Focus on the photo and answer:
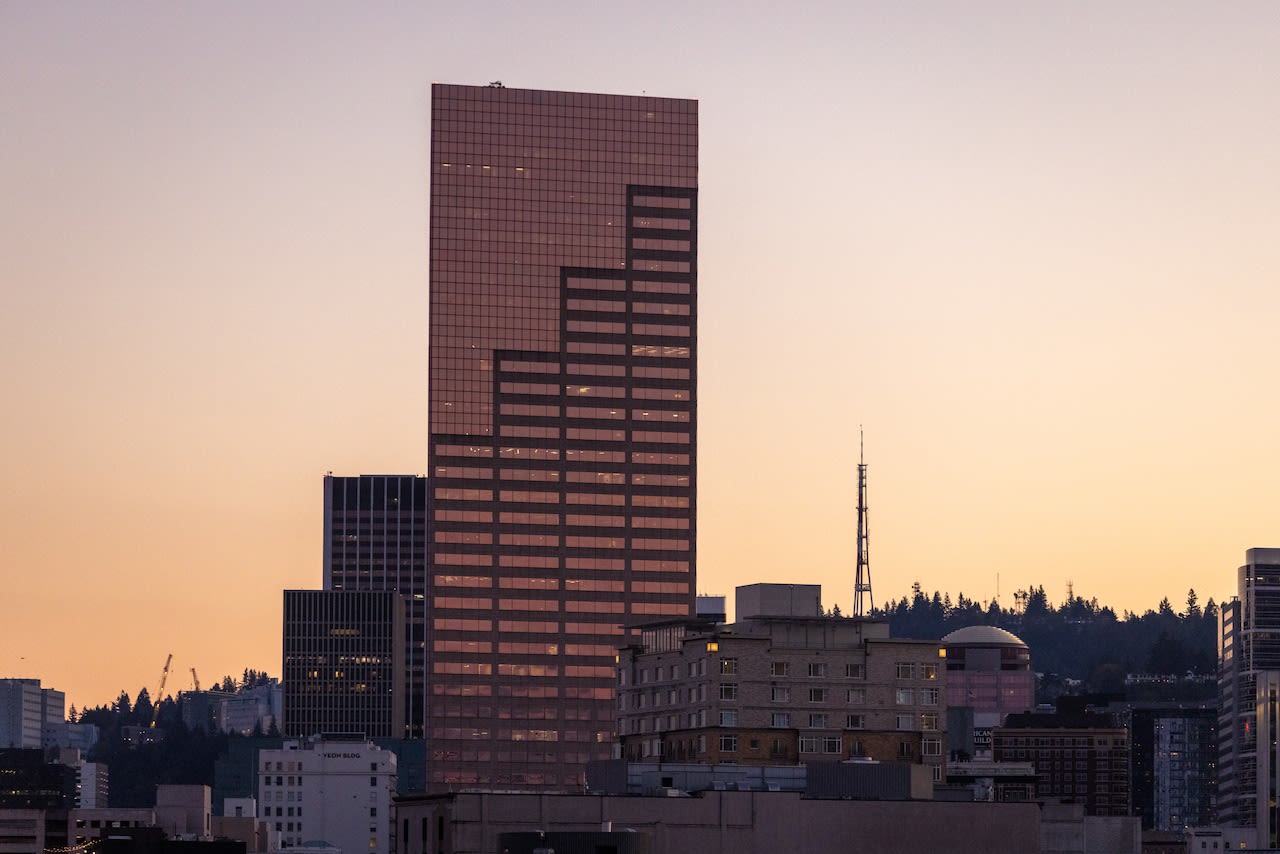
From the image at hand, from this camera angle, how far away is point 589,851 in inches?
7131

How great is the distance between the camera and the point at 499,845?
7387 inches

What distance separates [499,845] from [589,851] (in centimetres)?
871
